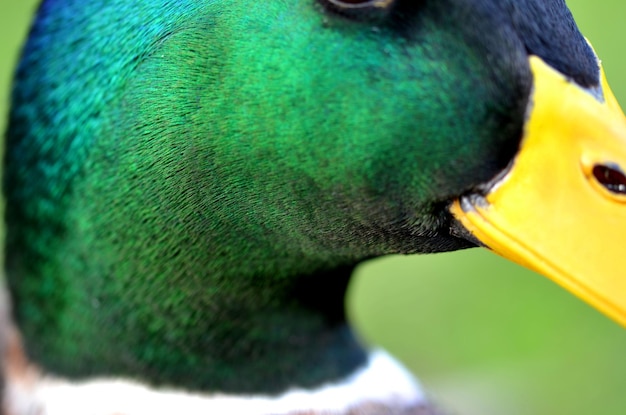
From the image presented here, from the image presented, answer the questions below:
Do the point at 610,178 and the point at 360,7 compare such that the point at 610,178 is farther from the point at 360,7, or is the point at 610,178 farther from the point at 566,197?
the point at 360,7

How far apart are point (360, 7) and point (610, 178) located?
0.29 metres

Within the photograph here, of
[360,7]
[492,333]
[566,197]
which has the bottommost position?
[492,333]

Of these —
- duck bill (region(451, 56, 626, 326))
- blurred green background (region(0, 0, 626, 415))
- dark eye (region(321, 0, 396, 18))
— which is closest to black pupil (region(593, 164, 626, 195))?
duck bill (region(451, 56, 626, 326))

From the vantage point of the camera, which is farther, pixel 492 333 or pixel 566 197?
pixel 492 333

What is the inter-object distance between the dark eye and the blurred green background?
1.72 meters

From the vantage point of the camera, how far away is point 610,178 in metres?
0.88

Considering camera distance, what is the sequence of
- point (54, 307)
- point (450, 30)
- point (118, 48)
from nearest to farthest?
point (450, 30) → point (118, 48) → point (54, 307)

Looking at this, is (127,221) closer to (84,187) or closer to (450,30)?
(84,187)

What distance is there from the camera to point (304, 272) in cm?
109

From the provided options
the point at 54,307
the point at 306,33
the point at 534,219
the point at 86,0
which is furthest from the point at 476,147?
the point at 54,307

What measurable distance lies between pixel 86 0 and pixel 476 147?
50cm

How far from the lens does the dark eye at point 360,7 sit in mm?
865

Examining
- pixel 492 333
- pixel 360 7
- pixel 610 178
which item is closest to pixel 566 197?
pixel 610 178

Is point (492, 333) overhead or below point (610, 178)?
below
